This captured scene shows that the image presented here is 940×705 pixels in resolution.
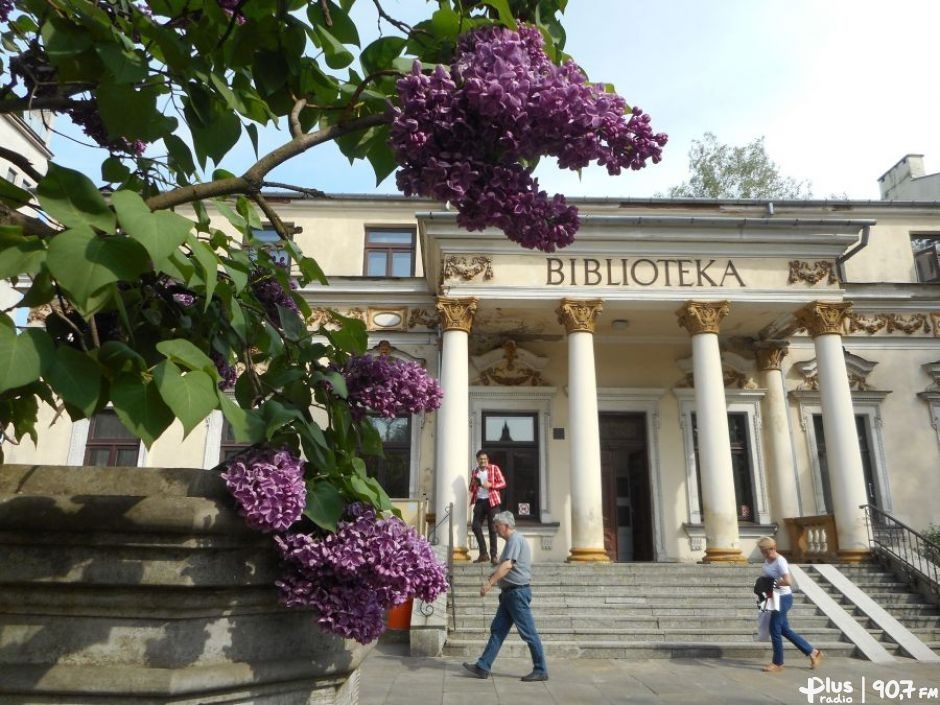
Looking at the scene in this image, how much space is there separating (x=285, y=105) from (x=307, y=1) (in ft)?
0.87

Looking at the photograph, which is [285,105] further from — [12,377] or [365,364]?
[12,377]

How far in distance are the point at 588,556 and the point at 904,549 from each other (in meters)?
→ 5.89

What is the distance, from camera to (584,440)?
43.2ft

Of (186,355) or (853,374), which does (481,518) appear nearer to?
(853,374)

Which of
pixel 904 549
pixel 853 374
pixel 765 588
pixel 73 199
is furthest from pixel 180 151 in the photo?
pixel 853 374

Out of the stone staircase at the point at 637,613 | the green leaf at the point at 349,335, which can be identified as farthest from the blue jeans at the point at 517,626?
the green leaf at the point at 349,335

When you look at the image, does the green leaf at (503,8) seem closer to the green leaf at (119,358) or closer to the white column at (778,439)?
the green leaf at (119,358)

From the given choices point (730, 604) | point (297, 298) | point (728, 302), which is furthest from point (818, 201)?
point (297, 298)

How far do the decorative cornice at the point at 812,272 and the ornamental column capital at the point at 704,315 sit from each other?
5.39ft

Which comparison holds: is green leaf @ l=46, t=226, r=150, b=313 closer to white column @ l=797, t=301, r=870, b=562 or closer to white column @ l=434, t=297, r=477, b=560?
white column @ l=434, t=297, r=477, b=560

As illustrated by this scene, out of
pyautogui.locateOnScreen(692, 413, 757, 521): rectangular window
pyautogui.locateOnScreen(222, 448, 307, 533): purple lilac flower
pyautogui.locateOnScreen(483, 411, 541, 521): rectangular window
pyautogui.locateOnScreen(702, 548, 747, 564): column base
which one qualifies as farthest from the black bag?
pyautogui.locateOnScreen(222, 448, 307, 533): purple lilac flower

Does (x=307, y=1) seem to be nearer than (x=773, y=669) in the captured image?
Yes

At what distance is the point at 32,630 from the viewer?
1.49 meters

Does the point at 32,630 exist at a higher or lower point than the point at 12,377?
lower
